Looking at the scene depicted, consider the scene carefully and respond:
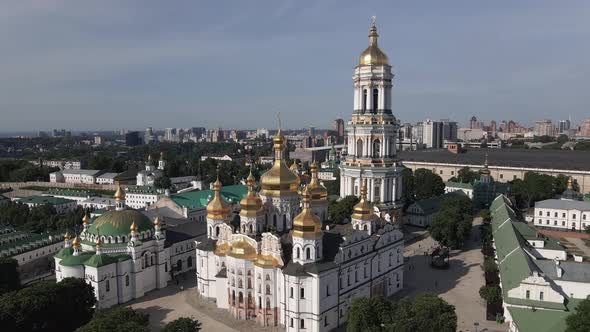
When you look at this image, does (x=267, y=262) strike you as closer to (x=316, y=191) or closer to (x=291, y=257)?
(x=291, y=257)

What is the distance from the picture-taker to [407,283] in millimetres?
28344

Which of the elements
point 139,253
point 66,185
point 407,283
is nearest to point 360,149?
point 407,283

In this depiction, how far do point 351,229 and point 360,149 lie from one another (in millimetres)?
15125

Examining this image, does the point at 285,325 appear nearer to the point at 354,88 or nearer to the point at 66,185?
the point at 354,88

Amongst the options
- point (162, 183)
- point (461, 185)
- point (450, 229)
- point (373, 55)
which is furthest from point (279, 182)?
point (162, 183)

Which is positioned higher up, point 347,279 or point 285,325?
point 347,279

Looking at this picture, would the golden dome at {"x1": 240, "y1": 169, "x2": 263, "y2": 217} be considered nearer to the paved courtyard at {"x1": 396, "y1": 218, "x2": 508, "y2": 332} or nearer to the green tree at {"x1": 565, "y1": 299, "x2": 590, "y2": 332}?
the paved courtyard at {"x1": 396, "y1": 218, "x2": 508, "y2": 332}

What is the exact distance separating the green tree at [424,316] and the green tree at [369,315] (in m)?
0.43

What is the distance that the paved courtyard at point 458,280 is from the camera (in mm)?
22531

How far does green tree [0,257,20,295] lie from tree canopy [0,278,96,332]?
3.77 metres

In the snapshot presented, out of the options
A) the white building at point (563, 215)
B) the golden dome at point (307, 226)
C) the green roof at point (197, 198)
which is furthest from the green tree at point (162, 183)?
the white building at point (563, 215)

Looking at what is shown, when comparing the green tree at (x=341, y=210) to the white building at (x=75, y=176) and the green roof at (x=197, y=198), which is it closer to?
the green roof at (x=197, y=198)

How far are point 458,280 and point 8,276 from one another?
25904mm

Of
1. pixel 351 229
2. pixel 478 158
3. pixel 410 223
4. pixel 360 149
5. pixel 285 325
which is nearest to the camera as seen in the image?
pixel 285 325
